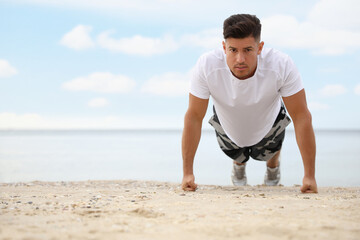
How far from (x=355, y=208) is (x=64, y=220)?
1.75 metres

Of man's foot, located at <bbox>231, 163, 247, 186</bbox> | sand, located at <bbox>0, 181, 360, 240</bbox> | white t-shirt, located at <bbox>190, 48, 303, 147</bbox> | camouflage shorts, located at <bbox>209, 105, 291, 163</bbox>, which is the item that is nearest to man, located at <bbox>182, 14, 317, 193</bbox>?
white t-shirt, located at <bbox>190, 48, 303, 147</bbox>

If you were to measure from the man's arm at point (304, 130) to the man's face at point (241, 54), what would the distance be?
47cm

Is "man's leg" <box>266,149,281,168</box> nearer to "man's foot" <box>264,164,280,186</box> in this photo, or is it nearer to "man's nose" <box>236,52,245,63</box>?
"man's foot" <box>264,164,280,186</box>

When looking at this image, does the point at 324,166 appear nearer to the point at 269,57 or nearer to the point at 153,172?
the point at 153,172

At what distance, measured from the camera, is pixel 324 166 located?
28.3 feet

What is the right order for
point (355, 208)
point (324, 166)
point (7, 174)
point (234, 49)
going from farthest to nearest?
1. point (324, 166)
2. point (7, 174)
3. point (234, 49)
4. point (355, 208)

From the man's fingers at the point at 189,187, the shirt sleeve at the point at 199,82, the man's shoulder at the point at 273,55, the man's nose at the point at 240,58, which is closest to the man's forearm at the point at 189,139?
the man's fingers at the point at 189,187

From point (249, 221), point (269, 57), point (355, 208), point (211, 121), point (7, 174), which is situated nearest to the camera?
point (249, 221)

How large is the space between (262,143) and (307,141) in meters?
0.90

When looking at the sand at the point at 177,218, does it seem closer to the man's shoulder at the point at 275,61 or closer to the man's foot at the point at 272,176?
the man's shoulder at the point at 275,61

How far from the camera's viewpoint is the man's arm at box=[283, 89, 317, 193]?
3.35m

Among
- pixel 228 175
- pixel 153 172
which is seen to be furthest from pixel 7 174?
pixel 228 175

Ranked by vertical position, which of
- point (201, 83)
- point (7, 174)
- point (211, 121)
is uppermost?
point (201, 83)

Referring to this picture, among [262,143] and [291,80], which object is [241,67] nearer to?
[291,80]
